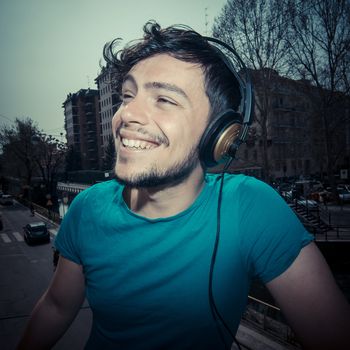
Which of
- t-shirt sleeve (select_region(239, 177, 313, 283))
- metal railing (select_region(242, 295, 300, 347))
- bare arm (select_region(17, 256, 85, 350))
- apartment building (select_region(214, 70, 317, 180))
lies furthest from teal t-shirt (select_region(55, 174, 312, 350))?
apartment building (select_region(214, 70, 317, 180))

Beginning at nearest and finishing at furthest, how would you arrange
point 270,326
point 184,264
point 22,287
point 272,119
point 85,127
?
point 184,264
point 270,326
point 22,287
point 272,119
point 85,127

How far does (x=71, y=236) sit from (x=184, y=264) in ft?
2.06

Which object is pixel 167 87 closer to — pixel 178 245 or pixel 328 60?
pixel 178 245

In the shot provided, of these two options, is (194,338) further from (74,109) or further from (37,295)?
(74,109)

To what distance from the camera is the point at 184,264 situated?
46.6 inches

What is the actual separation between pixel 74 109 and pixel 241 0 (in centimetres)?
5536

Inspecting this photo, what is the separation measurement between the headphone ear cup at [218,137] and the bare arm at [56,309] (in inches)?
34.5

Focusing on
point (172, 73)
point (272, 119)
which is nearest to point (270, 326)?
point (172, 73)

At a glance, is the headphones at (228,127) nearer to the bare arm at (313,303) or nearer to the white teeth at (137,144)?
the white teeth at (137,144)

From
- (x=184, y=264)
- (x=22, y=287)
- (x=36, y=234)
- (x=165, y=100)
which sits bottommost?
(x=22, y=287)

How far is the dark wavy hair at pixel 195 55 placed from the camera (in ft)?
4.22

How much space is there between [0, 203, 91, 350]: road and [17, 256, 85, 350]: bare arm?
6534mm

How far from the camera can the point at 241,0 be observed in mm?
15148

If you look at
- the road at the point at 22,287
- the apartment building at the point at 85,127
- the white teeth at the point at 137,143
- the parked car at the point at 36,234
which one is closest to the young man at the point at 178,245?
the white teeth at the point at 137,143
